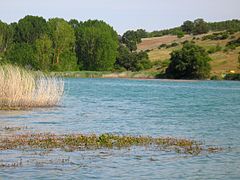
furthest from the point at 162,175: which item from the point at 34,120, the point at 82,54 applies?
the point at 82,54

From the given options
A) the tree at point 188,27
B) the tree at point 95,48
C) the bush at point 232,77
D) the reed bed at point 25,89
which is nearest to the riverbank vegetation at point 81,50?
the tree at point 95,48

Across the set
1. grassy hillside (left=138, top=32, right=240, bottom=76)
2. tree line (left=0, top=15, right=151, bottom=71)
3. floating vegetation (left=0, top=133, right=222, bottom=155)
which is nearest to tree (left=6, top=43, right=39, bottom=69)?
tree line (left=0, top=15, right=151, bottom=71)

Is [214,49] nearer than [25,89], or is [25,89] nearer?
[25,89]

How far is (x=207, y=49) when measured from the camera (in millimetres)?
133500

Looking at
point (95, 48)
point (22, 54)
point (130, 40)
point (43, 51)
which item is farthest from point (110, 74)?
point (130, 40)

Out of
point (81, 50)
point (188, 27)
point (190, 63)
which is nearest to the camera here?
point (190, 63)

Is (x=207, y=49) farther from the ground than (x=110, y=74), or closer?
farther from the ground

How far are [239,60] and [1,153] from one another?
92989 mm

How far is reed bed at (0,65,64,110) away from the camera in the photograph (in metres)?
33.6

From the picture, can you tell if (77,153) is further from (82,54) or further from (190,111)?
(82,54)

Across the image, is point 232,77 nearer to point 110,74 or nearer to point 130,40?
point 110,74

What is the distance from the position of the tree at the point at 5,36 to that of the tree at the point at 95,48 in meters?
16.3

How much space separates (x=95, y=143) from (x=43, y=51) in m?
91.0

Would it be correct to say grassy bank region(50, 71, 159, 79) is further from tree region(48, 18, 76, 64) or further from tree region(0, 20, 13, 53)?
tree region(0, 20, 13, 53)
